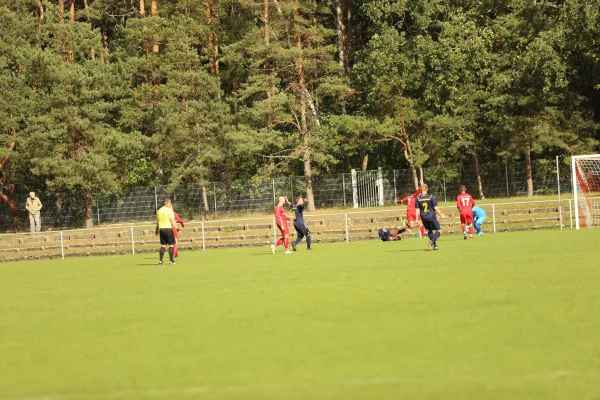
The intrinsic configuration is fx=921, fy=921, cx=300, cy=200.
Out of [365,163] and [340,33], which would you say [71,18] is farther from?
[365,163]

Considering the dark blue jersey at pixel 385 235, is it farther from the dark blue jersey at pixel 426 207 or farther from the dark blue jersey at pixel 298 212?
the dark blue jersey at pixel 426 207

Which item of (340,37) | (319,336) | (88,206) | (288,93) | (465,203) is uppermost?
(340,37)

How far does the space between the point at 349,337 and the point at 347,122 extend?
42.6 metres

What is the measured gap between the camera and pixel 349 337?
10070 mm

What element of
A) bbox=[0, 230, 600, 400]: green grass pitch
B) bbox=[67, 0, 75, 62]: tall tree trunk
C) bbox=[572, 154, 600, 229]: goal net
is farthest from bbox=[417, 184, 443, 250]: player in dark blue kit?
bbox=[67, 0, 75, 62]: tall tree trunk

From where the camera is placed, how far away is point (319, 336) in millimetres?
10242

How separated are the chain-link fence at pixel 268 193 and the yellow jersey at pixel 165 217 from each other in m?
26.7

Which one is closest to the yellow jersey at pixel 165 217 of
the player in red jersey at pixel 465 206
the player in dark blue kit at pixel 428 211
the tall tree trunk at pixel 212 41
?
the player in dark blue kit at pixel 428 211

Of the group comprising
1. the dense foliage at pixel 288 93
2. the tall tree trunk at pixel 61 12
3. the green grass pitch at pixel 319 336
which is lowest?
the green grass pitch at pixel 319 336

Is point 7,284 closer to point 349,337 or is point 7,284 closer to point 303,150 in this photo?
point 349,337

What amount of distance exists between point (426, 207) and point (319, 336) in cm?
1526

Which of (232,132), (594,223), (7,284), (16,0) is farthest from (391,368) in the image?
(16,0)

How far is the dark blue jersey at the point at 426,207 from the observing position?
81.9ft

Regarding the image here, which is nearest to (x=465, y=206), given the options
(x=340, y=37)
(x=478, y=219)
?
(x=478, y=219)
